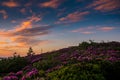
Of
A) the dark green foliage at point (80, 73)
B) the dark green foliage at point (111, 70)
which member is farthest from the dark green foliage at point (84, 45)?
the dark green foliage at point (80, 73)

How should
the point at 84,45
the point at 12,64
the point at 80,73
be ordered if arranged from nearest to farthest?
the point at 80,73 → the point at 12,64 → the point at 84,45

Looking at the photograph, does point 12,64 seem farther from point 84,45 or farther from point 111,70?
point 111,70

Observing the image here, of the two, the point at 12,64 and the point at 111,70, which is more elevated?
the point at 12,64

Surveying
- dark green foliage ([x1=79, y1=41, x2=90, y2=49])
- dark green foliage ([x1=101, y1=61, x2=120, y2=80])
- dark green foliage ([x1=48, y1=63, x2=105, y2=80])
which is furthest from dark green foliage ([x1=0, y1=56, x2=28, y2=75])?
dark green foliage ([x1=101, y1=61, x2=120, y2=80])

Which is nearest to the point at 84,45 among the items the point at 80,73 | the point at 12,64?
the point at 12,64

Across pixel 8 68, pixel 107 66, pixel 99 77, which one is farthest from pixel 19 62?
pixel 99 77

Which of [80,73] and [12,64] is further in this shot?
[12,64]

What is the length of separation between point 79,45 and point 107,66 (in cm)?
1457

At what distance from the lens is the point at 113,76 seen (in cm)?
1814

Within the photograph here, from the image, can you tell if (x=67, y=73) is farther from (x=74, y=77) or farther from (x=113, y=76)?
(x=113, y=76)

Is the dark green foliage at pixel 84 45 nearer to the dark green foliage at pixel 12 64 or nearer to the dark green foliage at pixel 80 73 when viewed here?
the dark green foliage at pixel 12 64

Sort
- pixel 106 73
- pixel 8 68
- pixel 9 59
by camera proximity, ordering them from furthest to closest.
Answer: pixel 9 59 → pixel 8 68 → pixel 106 73

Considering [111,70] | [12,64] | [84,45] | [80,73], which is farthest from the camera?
[84,45]

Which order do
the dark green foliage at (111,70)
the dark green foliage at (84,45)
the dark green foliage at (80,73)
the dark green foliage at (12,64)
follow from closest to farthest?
the dark green foliage at (80,73) < the dark green foliage at (111,70) < the dark green foliage at (12,64) < the dark green foliage at (84,45)
